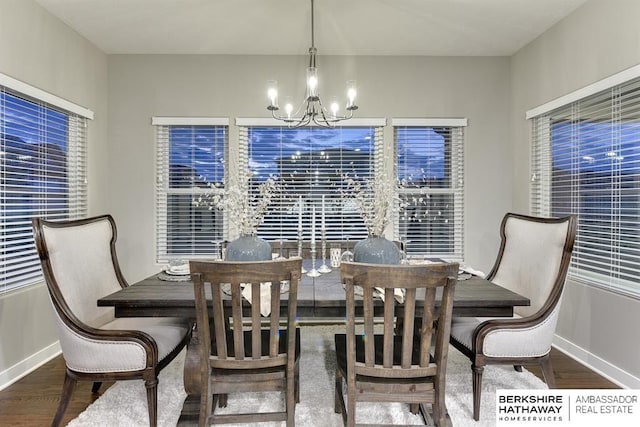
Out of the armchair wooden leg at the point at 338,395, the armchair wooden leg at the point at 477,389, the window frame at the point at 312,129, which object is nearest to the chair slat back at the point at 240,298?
the armchair wooden leg at the point at 338,395

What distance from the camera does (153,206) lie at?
3.71 m

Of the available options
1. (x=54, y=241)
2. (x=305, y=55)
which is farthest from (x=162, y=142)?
(x=54, y=241)

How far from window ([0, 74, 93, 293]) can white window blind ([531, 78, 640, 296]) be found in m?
4.26

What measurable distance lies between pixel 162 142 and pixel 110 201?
81cm

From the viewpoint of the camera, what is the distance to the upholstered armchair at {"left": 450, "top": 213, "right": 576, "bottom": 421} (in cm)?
196

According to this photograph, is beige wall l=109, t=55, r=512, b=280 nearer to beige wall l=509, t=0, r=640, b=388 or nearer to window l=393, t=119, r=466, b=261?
window l=393, t=119, r=466, b=261

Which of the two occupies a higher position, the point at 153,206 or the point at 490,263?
the point at 153,206

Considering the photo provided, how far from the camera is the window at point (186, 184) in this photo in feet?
12.3

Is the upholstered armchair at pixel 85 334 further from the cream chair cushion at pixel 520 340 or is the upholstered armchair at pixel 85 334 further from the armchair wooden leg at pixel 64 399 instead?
the cream chair cushion at pixel 520 340

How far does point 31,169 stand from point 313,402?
273cm

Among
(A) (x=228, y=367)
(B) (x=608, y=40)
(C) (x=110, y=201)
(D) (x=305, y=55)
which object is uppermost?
(D) (x=305, y=55)

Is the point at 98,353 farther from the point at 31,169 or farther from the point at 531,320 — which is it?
the point at 531,320

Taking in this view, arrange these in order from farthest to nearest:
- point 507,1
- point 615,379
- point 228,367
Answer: point 507,1 → point 615,379 → point 228,367

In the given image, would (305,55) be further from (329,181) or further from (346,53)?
(329,181)
